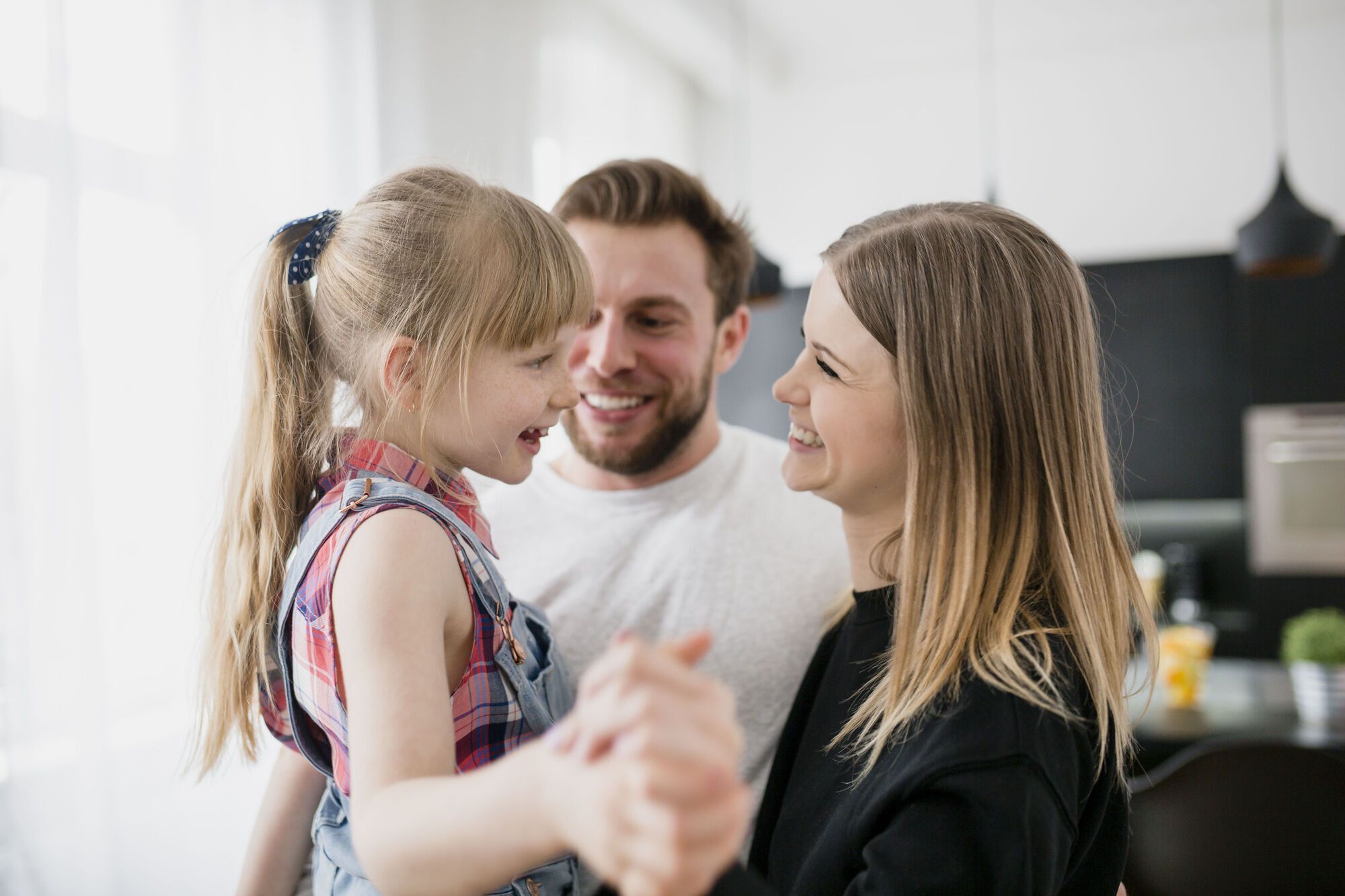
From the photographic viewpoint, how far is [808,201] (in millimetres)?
5480

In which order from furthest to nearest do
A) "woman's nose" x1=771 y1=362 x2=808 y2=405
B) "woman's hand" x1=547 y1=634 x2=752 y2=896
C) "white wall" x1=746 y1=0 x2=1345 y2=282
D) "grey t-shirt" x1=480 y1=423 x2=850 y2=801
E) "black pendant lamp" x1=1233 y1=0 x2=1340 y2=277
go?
"white wall" x1=746 y1=0 x2=1345 y2=282 < "black pendant lamp" x1=1233 y1=0 x2=1340 y2=277 < "grey t-shirt" x1=480 y1=423 x2=850 y2=801 < "woman's nose" x1=771 y1=362 x2=808 y2=405 < "woman's hand" x1=547 y1=634 x2=752 y2=896

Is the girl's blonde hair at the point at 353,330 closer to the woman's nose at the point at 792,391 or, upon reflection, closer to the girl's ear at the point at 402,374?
the girl's ear at the point at 402,374

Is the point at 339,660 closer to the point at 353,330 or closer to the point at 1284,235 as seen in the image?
the point at 353,330

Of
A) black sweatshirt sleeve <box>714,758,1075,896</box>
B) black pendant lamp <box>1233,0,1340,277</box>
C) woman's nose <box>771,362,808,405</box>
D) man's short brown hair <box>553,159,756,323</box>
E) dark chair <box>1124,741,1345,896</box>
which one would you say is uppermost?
black pendant lamp <box>1233,0,1340,277</box>

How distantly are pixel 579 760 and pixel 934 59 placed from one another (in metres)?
5.31

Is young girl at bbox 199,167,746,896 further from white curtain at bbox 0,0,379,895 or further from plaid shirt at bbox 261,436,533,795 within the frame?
white curtain at bbox 0,0,379,895

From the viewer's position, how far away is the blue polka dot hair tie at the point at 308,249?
3.28 feet

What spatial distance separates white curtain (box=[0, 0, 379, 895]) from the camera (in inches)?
61.6

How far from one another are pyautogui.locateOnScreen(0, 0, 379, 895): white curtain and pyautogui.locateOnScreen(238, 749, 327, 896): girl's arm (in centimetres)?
55

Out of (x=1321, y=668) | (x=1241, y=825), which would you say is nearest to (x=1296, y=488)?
(x=1321, y=668)

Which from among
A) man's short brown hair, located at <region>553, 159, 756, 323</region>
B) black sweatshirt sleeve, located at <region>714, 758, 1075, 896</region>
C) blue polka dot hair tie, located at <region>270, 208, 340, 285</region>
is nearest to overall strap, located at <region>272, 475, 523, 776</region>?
blue polka dot hair tie, located at <region>270, 208, 340, 285</region>

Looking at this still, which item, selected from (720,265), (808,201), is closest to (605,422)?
(720,265)

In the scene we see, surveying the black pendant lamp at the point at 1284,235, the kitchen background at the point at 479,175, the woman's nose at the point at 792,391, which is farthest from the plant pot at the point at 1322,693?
the woman's nose at the point at 792,391

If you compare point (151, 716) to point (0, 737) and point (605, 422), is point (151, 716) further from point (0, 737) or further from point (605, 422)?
point (605, 422)
